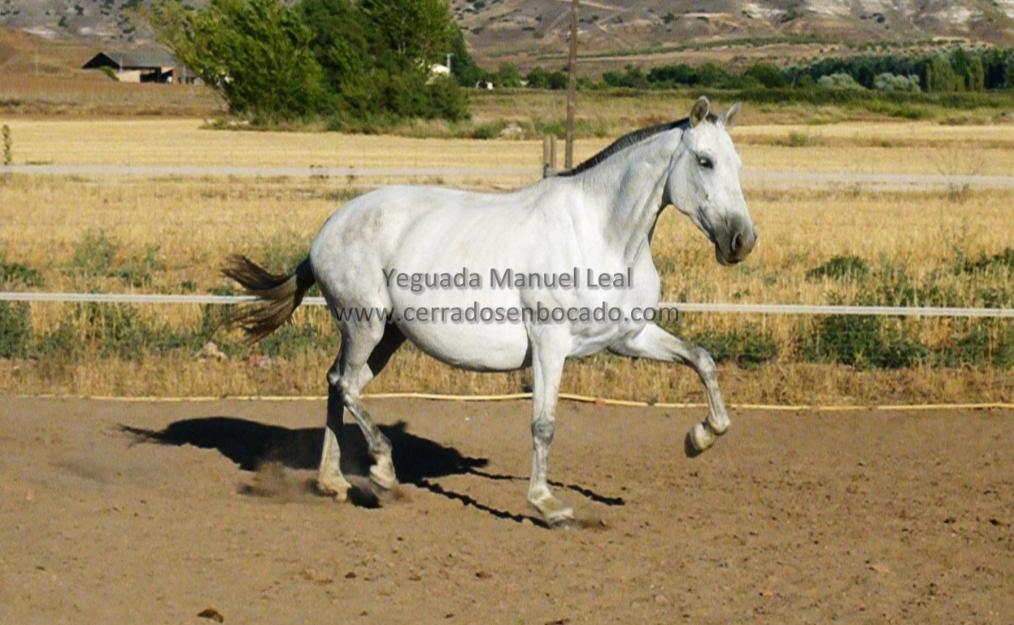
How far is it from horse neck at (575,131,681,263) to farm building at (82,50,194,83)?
396ft

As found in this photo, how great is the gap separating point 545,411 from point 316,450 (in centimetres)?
246

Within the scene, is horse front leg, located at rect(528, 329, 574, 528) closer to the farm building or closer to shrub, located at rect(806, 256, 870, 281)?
shrub, located at rect(806, 256, 870, 281)

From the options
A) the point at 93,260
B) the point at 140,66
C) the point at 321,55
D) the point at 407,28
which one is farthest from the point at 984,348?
the point at 140,66

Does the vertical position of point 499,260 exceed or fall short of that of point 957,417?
it exceeds it

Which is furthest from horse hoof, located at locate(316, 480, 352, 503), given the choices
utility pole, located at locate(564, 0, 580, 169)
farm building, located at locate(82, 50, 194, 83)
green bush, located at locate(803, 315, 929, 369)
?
farm building, located at locate(82, 50, 194, 83)

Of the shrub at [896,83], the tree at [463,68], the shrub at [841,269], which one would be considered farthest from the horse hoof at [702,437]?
the tree at [463,68]

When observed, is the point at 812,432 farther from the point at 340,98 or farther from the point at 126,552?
the point at 340,98

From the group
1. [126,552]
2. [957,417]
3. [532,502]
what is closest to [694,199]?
[532,502]

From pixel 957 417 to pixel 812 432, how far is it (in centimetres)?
106

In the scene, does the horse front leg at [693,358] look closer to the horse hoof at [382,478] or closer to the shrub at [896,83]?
the horse hoof at [382,478]

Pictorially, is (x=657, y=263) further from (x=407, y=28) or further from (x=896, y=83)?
(x=896, y=83)

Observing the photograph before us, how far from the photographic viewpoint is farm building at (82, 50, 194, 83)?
125562 mm

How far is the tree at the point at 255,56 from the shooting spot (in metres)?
56.6

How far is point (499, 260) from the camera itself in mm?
7223
